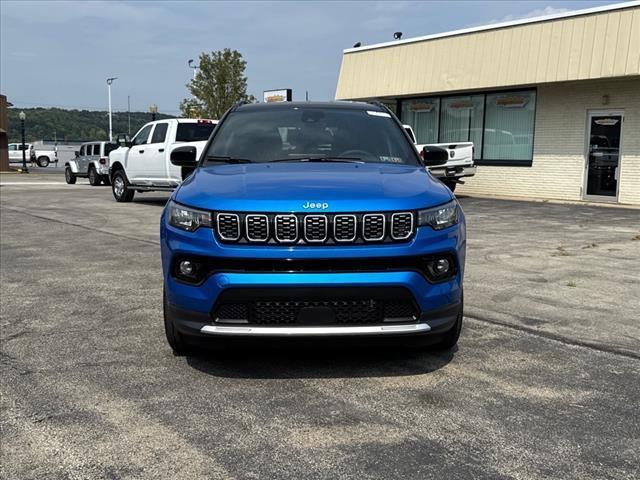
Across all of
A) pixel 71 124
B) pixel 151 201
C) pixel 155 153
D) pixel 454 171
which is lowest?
pixel 151 201

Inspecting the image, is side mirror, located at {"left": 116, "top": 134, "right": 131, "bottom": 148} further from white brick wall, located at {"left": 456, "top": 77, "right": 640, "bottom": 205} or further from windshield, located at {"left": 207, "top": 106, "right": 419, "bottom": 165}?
windshield, located at {"left": 207, "top": 106, "right": 419, "bottom": 165}

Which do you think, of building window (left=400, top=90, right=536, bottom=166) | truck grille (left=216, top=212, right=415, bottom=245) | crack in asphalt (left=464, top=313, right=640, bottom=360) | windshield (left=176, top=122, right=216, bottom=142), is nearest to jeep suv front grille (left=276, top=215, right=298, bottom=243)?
truck grille (left=216, top=212, right=415, bottom=245)

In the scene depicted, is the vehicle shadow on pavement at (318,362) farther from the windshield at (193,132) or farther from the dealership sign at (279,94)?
the dealership sign at (279,94)

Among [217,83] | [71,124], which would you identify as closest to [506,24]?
[217,83]

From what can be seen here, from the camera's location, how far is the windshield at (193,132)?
1512cm

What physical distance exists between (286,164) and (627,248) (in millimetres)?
6833

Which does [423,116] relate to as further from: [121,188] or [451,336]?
[451,336]

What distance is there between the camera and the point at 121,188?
17234 millimetres

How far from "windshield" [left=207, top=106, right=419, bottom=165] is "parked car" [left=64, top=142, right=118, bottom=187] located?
22249mm

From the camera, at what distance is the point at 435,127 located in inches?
880

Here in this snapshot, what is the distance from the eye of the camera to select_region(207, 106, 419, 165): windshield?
15.9 ft

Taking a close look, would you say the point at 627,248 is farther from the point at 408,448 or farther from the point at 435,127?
the point at 435,127

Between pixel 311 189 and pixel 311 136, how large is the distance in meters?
1.41

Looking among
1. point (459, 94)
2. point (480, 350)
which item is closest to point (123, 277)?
point (480, 350)
